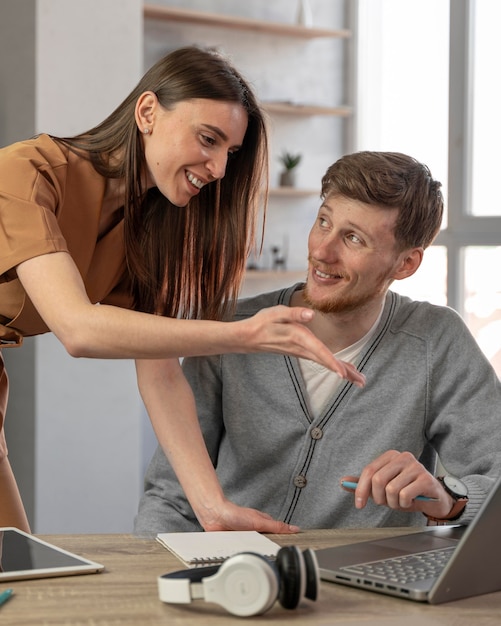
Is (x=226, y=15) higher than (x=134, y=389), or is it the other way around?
(x=226, y=15)

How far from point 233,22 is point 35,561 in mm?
3815

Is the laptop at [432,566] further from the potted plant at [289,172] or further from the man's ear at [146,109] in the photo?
the potted plant at [289,172]

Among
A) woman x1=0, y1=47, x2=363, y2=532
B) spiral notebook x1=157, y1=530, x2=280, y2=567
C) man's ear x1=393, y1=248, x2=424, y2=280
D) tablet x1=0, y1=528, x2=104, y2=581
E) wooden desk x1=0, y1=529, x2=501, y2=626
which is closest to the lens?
wooden desk x1=0, y1=529, x2=501, y2=626

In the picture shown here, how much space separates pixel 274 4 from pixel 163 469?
11.8 ft

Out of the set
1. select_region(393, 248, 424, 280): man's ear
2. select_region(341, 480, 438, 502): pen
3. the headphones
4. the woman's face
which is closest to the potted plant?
select_region(393, 248, 424, 280): man's ear

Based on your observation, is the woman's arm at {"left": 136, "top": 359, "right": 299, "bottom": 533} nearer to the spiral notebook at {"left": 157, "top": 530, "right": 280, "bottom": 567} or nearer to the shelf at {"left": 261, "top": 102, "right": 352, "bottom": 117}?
the spiral notebook at {"left": 157, "top": 530, "right": 280, "bottom": 567}

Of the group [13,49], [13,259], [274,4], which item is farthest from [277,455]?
[274,4]

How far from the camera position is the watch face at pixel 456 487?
1.57m

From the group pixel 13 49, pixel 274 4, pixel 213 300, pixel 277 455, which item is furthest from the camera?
pixel 274 4

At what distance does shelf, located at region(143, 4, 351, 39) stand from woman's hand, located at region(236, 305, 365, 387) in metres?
3.39

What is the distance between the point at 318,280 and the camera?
192 centimetres

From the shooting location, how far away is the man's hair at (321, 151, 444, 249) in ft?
6.30

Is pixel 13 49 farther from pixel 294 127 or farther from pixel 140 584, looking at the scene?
pixel 140 584

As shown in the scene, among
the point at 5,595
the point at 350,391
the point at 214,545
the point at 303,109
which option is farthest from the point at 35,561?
the point at 303,109
